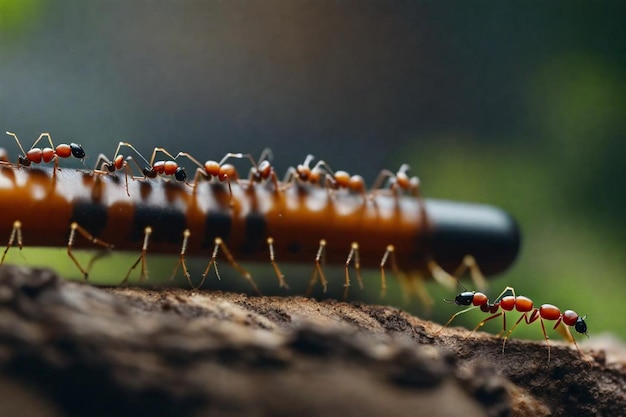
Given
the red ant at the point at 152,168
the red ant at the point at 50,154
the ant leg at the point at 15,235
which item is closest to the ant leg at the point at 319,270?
the red ant at the point at 152,168

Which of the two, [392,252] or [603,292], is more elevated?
[392,252]

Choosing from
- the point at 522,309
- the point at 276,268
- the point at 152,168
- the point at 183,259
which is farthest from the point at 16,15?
the point at 522,309

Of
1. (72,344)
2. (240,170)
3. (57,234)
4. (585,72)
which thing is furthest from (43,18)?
(585,72)

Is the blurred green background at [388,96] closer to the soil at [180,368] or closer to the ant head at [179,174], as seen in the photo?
the ant head at [179,174]

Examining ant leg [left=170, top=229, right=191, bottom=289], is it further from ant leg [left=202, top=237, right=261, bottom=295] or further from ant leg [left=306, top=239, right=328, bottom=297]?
ant leg [left=306, top=239, right=328, bottom=297]

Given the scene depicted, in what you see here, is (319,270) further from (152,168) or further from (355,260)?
(152,168)

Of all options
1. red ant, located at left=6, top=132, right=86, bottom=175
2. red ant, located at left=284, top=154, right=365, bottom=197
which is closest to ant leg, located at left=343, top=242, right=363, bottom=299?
red ant, located at left=284, top=154, right=365, bottom=197

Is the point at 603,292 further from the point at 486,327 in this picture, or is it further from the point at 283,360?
the point at 283,360
